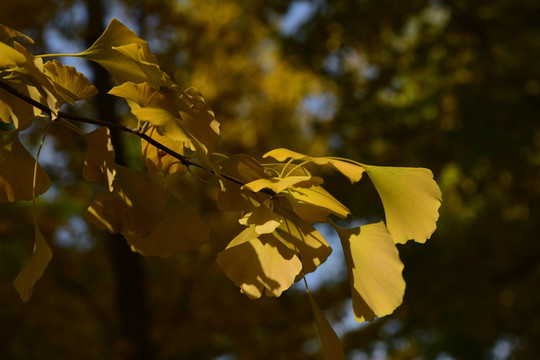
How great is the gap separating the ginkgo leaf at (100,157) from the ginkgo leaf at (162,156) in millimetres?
41

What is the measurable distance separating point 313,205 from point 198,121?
0.13 metres

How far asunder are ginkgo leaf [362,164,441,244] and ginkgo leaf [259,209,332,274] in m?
0.07

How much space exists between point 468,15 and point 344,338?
260 centimetres

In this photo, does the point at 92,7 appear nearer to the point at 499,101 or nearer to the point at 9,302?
the point at 9,302

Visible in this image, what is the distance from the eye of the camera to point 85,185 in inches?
159

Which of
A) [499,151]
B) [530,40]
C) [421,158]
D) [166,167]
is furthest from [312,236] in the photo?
[530,40]

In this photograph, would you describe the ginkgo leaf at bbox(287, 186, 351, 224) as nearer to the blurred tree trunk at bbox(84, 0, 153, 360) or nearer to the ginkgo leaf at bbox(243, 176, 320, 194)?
the ginkgo leaf at bbox(243, 176, 320, 194)

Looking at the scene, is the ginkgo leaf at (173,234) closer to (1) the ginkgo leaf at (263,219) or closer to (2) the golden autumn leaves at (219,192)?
(2) the golden autumn leaves at (219,192)

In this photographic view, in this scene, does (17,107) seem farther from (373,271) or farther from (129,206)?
(373,271)

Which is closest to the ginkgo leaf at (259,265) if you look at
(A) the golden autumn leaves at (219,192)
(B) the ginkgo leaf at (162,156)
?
(A) the golden autumn leaves at (219,192)

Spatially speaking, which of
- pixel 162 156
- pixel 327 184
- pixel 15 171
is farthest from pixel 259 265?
pixel 327 184

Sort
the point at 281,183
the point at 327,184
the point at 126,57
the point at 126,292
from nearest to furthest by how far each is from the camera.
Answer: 1. the point at 281,183
2. the point at 126,57
3. the point at 126,292
4. the point at 327,184

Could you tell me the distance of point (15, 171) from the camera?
538 millimetres

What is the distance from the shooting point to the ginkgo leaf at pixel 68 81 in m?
0.51
